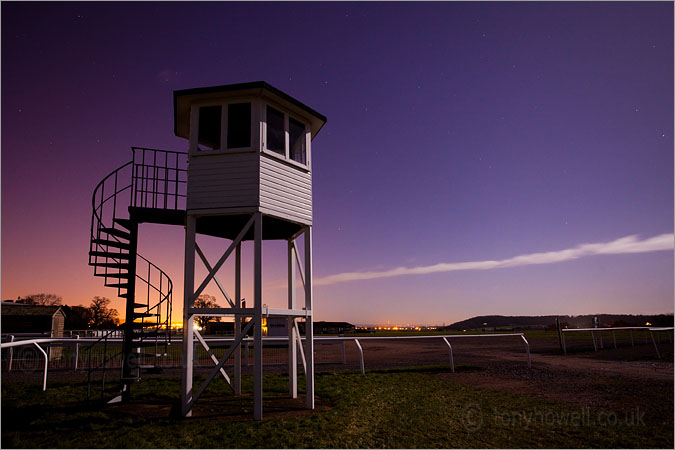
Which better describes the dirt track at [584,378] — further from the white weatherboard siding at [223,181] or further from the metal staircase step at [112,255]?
the white weatherboard siding at [223,181]

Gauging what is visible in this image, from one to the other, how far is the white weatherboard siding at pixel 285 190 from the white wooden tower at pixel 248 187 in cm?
2

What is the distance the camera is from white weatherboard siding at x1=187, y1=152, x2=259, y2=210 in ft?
31.5

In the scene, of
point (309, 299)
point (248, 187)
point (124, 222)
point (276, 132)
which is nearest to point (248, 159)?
point (248, 187)

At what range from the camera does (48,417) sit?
812 cm

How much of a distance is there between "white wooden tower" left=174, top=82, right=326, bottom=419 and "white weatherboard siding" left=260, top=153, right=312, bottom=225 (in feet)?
0.08

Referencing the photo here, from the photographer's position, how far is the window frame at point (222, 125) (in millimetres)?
9844

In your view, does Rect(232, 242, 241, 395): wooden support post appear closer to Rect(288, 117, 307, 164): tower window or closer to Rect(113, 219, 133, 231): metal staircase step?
Rect(113, 219, 133, 231): metal staircase step

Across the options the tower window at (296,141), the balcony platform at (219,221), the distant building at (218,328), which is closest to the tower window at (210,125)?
the tower window at (296,141)

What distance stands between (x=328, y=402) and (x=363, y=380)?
3.17 meters

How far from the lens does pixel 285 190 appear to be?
10.2 m

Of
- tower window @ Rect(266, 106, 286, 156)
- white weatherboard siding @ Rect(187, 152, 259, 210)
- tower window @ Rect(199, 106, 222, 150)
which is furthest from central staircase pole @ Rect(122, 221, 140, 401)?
tower window @ Rect(266, 106, 286, 156)

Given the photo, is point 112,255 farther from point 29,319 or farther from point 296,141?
point 29,319

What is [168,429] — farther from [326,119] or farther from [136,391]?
[326,119]

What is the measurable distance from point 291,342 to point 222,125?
566 cm
